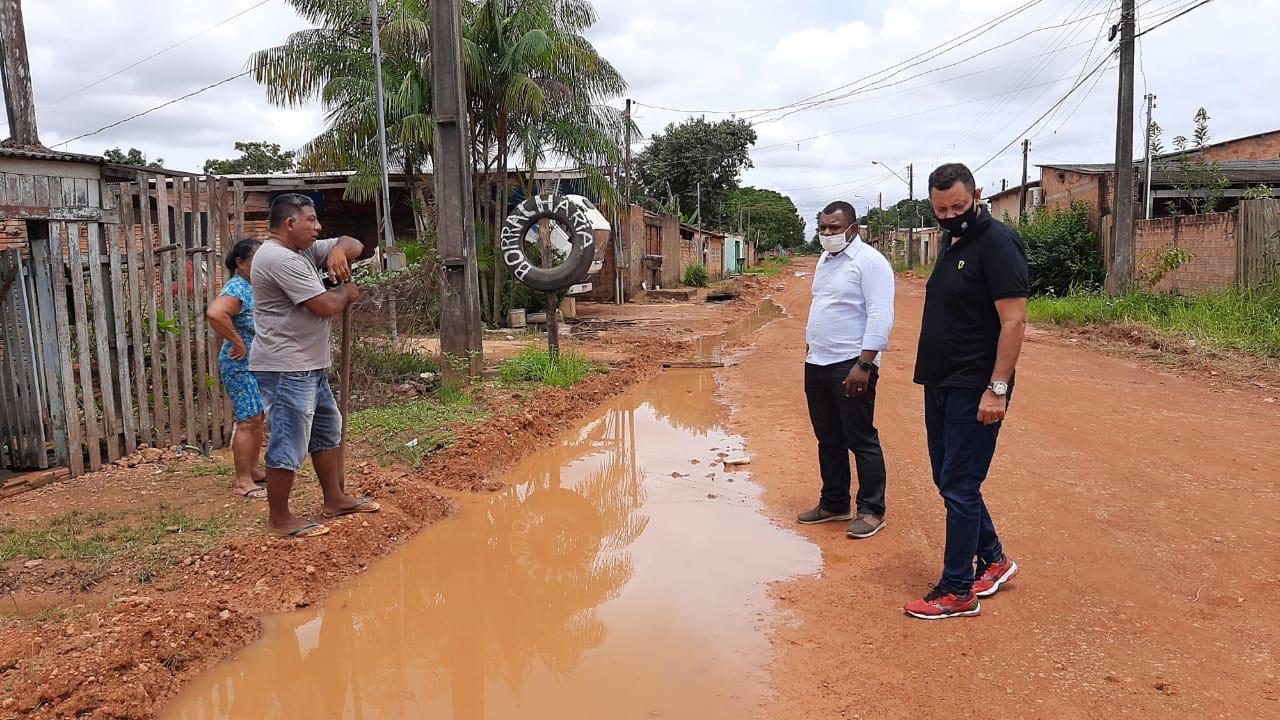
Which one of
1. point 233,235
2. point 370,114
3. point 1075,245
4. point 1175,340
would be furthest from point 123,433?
point 1075,245

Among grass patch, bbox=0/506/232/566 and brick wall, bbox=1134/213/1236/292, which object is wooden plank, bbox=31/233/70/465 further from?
brick wall, bbox=1134/213/1236/292

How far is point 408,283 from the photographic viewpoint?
27.5 feet

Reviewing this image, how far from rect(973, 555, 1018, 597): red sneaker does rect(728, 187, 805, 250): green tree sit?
2411 inches

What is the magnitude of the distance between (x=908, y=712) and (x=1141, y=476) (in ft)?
11.8

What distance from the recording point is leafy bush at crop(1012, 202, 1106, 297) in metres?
17.8

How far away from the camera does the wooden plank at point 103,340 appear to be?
5441mm

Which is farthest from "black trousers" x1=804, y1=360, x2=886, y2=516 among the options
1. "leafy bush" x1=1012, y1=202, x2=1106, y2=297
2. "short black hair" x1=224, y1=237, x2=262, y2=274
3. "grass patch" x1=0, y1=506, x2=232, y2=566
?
"leafy bush" x1=1012, y1=202, x2=1106, y2=297

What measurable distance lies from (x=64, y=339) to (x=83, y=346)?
0.15 metres

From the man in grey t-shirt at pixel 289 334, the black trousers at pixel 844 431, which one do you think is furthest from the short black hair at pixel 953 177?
the man in grey t-shirt at pixel 289 334

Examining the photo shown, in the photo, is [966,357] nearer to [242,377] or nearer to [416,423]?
[242,377]

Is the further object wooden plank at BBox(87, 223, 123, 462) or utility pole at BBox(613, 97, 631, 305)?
utility pole at BBox(613, 97, 631, 305)

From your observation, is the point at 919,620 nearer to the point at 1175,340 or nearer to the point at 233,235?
the point at 233,235

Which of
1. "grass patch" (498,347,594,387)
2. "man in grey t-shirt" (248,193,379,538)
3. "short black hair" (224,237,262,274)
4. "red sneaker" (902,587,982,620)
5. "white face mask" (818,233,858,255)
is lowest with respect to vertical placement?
"red sneaker" (902,587,982,620)

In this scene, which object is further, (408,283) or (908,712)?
(408,283)
